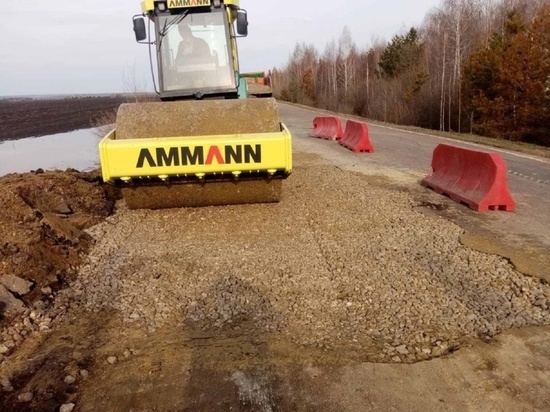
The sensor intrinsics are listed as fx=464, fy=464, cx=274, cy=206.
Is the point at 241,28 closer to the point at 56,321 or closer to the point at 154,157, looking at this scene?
the point at 154,157

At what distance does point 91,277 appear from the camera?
15.3ft

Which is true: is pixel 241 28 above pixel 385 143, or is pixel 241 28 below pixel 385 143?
above

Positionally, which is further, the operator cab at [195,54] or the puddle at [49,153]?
the puddle at [49,153]

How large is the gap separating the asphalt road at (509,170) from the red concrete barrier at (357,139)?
29 centimetres

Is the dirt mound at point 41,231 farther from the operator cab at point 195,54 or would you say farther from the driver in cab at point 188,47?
the driver in cab at point 188,47

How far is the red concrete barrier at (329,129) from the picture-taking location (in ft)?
52.2

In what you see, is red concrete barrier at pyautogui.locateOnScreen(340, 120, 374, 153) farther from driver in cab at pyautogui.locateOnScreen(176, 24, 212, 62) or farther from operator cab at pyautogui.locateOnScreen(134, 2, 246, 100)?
driver in cab at pyautogui.locateOnScreen(176, 24, 212, 62)

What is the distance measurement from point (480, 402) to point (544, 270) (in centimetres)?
239

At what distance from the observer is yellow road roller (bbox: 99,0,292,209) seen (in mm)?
5656

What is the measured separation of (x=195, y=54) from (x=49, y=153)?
57.4 feet

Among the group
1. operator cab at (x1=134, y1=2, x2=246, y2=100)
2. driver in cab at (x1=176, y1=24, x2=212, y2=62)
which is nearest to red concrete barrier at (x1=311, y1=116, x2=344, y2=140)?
operator cab at (x1=134, y1=2, x2=246, y2=100)

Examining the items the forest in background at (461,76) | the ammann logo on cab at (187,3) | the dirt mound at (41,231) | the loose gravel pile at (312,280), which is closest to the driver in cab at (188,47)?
the ammann logo on cab at (187,3)

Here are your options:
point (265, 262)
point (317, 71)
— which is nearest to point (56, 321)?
point (265, 262)

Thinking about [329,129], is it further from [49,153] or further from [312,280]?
[49,153]
